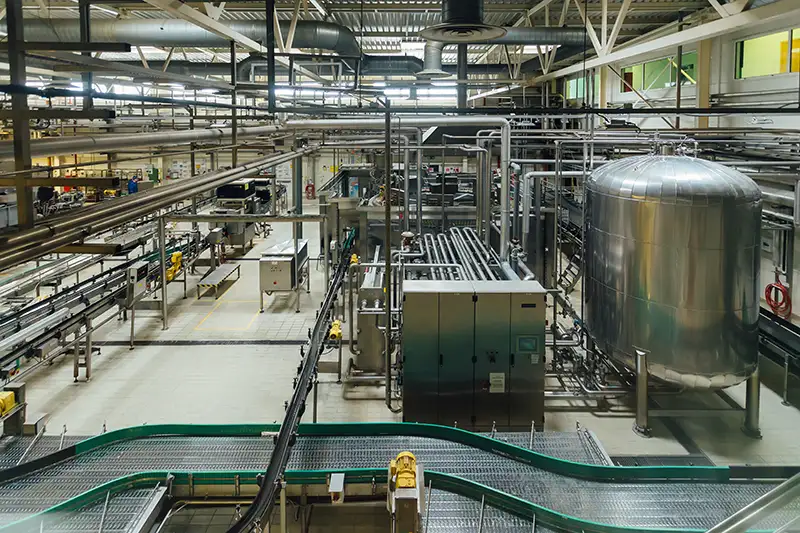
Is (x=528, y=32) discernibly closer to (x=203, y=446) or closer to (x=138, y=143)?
(x=138, y=143)

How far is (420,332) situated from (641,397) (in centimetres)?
225

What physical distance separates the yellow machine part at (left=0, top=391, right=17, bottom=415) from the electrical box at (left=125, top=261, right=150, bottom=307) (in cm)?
368

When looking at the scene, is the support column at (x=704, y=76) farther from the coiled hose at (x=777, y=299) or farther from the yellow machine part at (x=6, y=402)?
the yellow machine part at (x=6, y=402)

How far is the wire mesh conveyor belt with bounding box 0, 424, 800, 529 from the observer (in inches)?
129

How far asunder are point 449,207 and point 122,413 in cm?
621

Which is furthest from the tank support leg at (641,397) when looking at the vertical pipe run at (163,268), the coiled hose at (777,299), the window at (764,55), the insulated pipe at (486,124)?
the vertical pipe run at (163,268)

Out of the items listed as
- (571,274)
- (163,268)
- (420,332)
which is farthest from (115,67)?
(571,274)

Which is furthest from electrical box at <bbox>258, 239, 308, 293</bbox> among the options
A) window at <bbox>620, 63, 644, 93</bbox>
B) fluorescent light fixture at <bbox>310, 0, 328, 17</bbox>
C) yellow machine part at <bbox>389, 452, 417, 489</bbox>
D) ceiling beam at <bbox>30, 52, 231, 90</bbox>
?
window at <bbox>620, 63, 644, 93</bbox>

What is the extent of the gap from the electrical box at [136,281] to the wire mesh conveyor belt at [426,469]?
15.0 feet

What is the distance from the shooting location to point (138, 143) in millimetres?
3680

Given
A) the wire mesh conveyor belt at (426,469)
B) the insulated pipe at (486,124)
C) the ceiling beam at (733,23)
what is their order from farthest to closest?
the insulated pipe at (486,124) < the ceiling beam at (733,23) < the wire mesh conveyor belt at (426,469)

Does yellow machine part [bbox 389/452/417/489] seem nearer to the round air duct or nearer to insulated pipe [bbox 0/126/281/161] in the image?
insulated pipe [bbox 0/126/281/161]

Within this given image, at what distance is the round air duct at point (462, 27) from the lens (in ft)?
13.9

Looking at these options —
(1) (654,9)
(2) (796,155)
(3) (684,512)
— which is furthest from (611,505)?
(1) (654,9)
